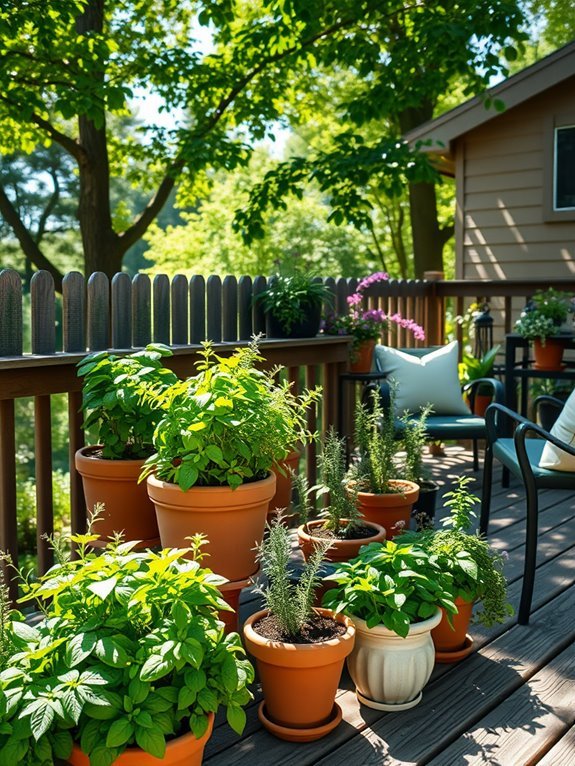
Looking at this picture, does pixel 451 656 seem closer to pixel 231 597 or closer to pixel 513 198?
pixel 231 597

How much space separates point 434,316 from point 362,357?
1916 mm

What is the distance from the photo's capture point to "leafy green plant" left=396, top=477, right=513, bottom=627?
8.01 feet

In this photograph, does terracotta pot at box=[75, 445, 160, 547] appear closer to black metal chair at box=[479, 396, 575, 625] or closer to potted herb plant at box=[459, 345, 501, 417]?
black metal chair at box=[479, 396, 575, 625]


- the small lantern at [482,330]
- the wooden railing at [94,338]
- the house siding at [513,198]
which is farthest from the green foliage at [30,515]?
the wooden railing at [94,338]

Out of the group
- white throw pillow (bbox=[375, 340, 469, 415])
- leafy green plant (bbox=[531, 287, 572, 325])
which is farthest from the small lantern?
white throw pillow (bbox=[375, 340, 469, 415])

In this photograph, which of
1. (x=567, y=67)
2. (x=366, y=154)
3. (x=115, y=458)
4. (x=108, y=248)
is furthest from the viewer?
(x=108, y=248)

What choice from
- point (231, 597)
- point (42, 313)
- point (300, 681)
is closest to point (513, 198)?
point (42, 313)

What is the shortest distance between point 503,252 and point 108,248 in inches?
149

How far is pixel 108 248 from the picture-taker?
806 cm

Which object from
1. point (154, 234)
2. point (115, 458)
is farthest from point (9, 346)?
point (154, 234)

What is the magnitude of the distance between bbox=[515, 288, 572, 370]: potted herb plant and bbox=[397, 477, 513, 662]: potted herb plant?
8.75 feet

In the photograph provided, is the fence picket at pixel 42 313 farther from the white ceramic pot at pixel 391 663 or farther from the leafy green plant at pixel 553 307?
the leafy green plant at pixel 553 307

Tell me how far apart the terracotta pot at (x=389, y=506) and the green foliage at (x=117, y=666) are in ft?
4.98

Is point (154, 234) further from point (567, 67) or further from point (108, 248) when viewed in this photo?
point (567, 67)
